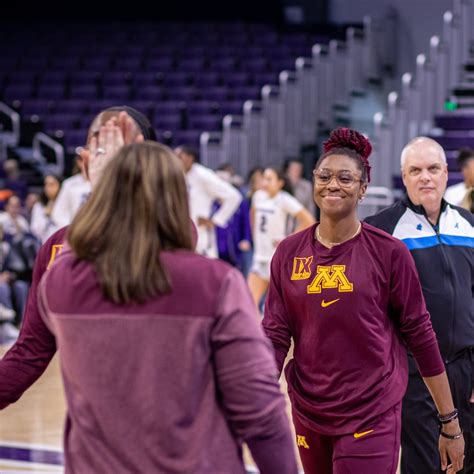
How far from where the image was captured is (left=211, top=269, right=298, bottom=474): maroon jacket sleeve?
2508 millimetres

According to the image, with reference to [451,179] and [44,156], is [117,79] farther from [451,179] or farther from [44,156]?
[451,179]

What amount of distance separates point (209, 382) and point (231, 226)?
1205cm

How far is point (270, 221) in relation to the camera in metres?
12.0

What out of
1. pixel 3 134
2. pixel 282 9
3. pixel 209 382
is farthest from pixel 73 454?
pixel 282 9

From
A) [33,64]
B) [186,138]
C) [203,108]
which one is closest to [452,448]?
[186,138]

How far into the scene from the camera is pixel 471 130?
50.0 ft

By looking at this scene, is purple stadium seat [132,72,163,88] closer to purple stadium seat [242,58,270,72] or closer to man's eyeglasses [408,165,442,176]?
purple stadium seat [242,58,270,72]

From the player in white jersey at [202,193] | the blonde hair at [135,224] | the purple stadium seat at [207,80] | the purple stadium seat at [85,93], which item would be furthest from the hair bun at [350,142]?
the purple stadium seat at [85,93]

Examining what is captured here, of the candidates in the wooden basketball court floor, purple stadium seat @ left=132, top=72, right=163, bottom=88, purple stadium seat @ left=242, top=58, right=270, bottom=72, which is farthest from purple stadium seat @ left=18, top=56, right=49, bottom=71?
the wooden basketball court floor

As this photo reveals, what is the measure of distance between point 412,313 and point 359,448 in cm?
49

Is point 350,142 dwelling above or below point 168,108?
below

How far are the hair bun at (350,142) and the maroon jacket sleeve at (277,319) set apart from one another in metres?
0.43

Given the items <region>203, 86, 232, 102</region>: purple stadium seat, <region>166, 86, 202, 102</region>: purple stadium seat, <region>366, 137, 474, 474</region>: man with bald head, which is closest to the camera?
<region>366, 137, 474, 474</region>: man with bald head

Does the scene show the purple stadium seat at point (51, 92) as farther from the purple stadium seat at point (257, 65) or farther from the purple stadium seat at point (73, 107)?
the purple stadium seat at point (257, 65)
